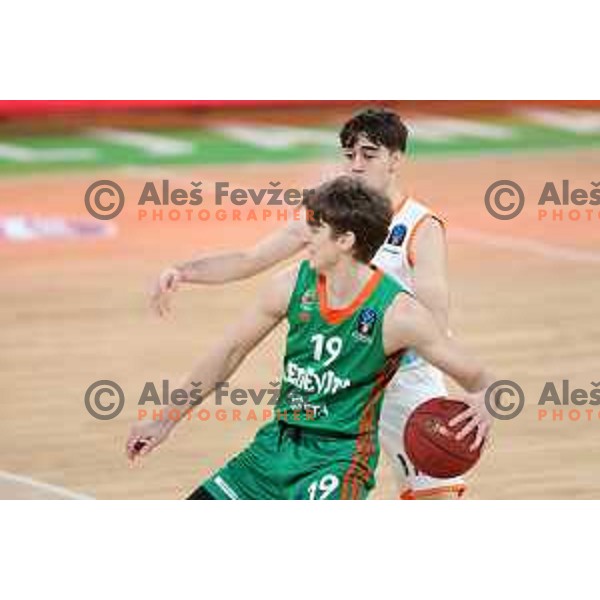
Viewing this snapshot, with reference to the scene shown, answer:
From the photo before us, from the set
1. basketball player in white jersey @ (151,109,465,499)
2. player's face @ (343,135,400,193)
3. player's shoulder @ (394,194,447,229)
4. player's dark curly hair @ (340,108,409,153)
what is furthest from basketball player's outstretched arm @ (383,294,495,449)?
player's dark curly hair @ (340,108,409,153)

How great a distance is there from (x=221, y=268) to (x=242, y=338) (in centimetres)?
57

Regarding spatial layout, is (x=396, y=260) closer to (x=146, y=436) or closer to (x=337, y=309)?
(x=337, y=309)

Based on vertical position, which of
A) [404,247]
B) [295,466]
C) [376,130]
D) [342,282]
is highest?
[376,130]

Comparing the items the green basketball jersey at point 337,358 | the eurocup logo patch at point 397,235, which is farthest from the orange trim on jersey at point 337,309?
the eurocup logo patch at point 397,235

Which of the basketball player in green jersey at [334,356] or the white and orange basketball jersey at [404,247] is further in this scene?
the white and orange basketball jersey at [404,247]

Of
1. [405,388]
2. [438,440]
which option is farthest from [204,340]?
[438,440]

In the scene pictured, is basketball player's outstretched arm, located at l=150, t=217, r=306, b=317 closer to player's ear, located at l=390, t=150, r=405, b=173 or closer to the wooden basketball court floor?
the wooden basketball court floor

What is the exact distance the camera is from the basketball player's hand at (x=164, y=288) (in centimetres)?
827

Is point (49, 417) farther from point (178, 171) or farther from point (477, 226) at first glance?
point (477, 226)

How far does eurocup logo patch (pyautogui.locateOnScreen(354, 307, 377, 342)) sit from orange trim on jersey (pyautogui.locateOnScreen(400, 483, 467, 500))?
0.78m

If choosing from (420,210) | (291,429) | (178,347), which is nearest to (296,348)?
(291,429)

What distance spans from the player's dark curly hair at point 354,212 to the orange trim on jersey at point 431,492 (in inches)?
39.7

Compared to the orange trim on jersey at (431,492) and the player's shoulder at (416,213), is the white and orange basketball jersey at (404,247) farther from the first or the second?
the orange trim on jersey at (431,492)

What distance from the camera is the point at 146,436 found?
7914 mm
